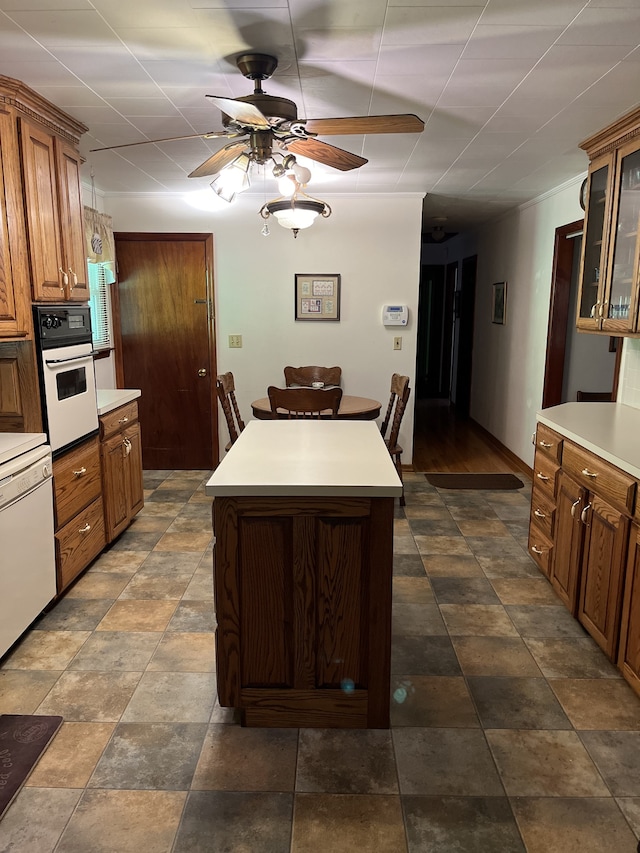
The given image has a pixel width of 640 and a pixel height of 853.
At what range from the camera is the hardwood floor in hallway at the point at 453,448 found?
17.6 feet

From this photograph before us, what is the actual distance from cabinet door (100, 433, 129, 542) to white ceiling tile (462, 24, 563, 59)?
A: 261 cm

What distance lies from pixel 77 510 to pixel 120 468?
1.93ft

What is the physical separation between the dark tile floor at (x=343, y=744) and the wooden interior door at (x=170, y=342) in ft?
7.33

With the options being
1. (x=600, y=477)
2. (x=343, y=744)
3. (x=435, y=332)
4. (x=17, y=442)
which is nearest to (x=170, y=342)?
(x=17, y=442)

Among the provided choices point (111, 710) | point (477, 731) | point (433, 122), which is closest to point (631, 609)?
point (477, 731)

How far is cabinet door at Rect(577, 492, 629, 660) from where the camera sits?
2.22 meters

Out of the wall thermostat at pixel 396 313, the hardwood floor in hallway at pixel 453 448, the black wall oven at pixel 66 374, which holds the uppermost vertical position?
the wall thermostat at pixel 396 313

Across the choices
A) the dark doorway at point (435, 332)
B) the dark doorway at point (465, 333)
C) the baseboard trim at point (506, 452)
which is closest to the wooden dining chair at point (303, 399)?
the baseboard trim at point (506, 452)

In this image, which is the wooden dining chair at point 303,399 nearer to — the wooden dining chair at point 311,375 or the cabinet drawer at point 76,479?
the cabinet drawer at point 76,479

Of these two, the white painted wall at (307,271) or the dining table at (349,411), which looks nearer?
the dining table at (349,411)

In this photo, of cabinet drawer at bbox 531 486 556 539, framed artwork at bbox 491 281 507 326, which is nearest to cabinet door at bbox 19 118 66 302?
cabinet drawer at bbox 531 486 556 539

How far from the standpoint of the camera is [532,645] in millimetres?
2539

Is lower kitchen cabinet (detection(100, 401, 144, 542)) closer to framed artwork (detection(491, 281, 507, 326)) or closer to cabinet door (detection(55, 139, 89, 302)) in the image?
cabinet door (detection(55, 139, 89, 302))

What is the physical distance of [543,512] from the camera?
3.07m
